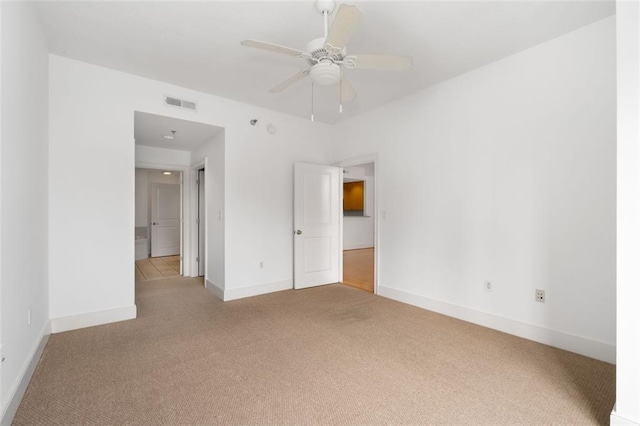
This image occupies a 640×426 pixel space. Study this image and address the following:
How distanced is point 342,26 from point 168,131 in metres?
3.45

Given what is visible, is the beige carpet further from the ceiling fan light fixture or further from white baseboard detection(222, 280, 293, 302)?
the ceiling fan light fixture

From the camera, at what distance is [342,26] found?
180 cm

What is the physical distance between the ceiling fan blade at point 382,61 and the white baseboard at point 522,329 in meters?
2.66

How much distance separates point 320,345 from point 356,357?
38cm

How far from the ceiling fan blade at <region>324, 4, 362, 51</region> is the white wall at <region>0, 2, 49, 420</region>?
1.83m

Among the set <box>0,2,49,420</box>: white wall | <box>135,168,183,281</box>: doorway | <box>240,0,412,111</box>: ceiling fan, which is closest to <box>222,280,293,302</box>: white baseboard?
<box>0,2,49,420</box>: white wall

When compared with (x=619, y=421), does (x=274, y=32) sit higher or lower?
higher

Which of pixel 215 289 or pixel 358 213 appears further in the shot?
pixel 358 213

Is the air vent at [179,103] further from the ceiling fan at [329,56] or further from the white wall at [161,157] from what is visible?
the ceiling fan at [329,56]

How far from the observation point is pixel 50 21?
2527 millimetres

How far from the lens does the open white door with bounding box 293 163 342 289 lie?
4.81 meters

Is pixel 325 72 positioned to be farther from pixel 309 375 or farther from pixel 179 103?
pixel 179 103

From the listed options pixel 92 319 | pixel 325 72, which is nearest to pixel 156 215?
pixel 92 319

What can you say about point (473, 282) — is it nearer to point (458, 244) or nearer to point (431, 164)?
point (458, 244)
